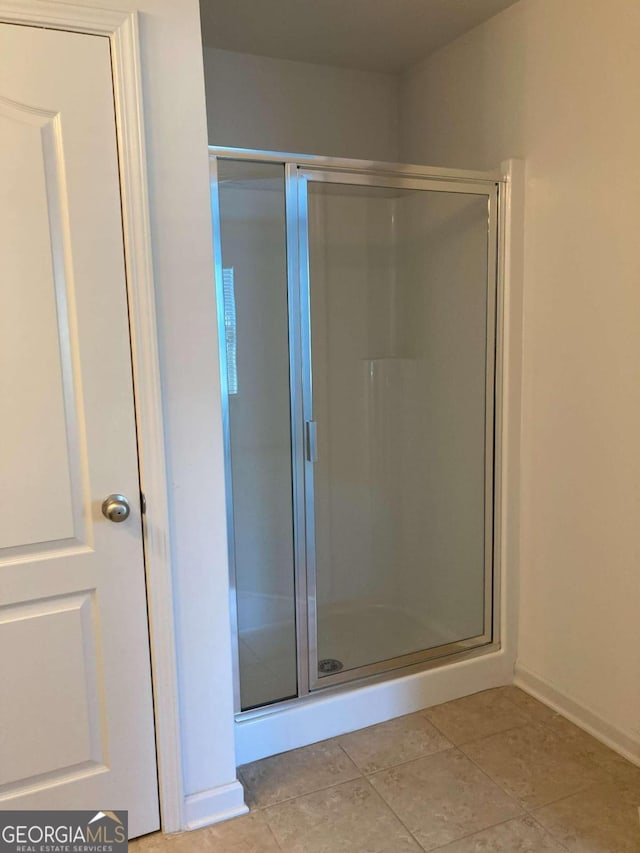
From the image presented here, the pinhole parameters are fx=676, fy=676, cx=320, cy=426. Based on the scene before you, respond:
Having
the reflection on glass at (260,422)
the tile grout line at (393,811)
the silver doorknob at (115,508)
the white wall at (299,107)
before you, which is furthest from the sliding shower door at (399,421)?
the silver doorknob at (115,508)

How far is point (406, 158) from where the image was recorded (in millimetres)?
3055

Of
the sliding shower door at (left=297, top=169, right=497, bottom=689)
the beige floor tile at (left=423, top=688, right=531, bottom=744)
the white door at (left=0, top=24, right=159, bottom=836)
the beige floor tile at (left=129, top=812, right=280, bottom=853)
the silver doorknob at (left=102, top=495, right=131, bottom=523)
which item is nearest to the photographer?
the white door at (left=0, top=24, right=159, bottom=836)

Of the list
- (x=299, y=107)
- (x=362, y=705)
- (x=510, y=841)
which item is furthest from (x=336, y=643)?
(x=299, y=107)

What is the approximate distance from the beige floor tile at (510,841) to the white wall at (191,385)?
0.64 m

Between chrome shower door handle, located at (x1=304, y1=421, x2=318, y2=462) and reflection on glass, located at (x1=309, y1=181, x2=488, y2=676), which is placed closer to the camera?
chrome shower door handle, located at (x1=304, y1=421, x2=318, y2=462)

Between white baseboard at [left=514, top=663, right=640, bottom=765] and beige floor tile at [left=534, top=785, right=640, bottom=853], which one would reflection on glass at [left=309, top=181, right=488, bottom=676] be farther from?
beige floor tile at [left=534, top=785, right=640, bottom=853]

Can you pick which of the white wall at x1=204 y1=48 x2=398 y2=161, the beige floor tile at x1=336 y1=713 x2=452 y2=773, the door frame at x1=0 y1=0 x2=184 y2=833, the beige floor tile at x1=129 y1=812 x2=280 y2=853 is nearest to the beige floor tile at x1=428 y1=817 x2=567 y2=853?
the beige floor tile at x1=336 y1=713 x2=452 y2=773

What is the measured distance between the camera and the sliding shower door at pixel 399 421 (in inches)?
98.9

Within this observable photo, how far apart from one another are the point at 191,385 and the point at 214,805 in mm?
1182

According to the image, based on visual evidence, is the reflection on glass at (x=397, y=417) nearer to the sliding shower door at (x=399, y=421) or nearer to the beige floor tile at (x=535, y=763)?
the sliding shower door at (x=399, y=421)

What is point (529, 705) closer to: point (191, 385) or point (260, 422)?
point (260, 422)

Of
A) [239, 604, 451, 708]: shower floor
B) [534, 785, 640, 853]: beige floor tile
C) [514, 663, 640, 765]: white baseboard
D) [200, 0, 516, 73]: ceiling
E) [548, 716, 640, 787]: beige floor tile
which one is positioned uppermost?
[200, 0, 516, 73]: ceiling

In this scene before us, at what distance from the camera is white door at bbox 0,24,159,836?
5.08ft

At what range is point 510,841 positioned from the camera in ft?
5.92
